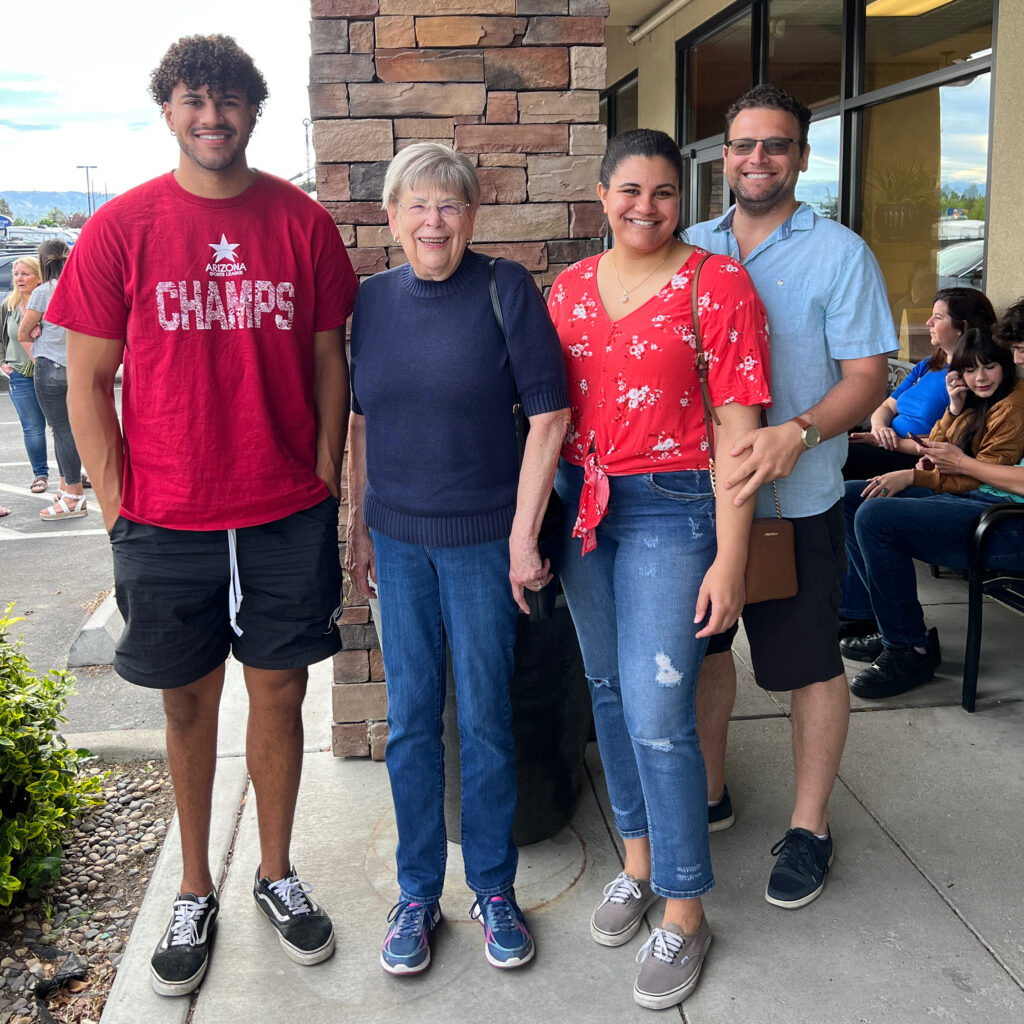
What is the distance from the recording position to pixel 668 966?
99.1 inches

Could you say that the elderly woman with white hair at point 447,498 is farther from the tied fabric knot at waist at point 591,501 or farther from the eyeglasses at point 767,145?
the eyeglasses at point 767,145

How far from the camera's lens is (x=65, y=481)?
8.45 metres

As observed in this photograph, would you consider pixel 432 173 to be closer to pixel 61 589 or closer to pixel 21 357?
pixel 61 589

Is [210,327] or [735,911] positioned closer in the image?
[210,327]

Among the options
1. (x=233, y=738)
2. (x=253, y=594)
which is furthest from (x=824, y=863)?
(x=233, y=738)

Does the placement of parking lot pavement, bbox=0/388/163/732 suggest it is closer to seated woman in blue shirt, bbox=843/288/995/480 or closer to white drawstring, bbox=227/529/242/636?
white drawstring, bbox=227/529/242/636

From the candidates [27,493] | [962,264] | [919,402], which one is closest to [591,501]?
[919,402]

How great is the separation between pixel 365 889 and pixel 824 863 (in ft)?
4.14

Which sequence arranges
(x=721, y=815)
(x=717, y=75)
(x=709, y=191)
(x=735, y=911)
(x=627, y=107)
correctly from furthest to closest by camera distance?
1. (x=627, y=107)
2. (x=709, y=191)
3. (x=717, y=75)
4. (x=721, y=815)
5. (x=735, y=911)

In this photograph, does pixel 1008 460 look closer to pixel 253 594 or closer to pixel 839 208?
pixel 253 594

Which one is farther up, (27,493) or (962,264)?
(962,264)

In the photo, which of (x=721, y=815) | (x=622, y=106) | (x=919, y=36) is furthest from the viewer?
(x=622, y=106)

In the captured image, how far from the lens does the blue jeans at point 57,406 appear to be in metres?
8.16

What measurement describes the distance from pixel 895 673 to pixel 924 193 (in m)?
3.66
